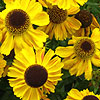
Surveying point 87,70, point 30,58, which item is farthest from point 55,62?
point 87,70

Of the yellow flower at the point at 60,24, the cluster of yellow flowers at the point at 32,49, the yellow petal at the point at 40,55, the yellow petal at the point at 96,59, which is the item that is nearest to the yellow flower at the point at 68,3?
the cluster of yellow flowers at the point at 32,49

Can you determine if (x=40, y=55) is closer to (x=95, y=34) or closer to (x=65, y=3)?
(x=65, y=3)

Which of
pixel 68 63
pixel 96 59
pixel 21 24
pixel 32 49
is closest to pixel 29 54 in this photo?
pixel 32 49

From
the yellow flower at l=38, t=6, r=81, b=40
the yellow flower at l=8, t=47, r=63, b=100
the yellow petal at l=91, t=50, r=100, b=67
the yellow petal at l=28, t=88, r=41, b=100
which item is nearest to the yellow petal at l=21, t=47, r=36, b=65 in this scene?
the yellow flower at l=8, t=47, r=63, b=100

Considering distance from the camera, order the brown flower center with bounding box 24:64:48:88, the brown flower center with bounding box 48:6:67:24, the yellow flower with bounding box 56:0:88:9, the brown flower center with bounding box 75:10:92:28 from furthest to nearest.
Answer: the brown flower center with bounding box 75:10:92:28, the brown flower center with bounding box 48:6:67:24, the yellow flower with bounding box 56:0:88:9, the brown flower center with bounding box 24:64:48:88

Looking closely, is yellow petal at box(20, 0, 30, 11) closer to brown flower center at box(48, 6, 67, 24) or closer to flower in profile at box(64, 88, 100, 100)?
brown flower center at box(48, 6, 67, 24)

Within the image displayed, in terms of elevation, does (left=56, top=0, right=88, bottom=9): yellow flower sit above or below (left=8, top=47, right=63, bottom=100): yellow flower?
above
